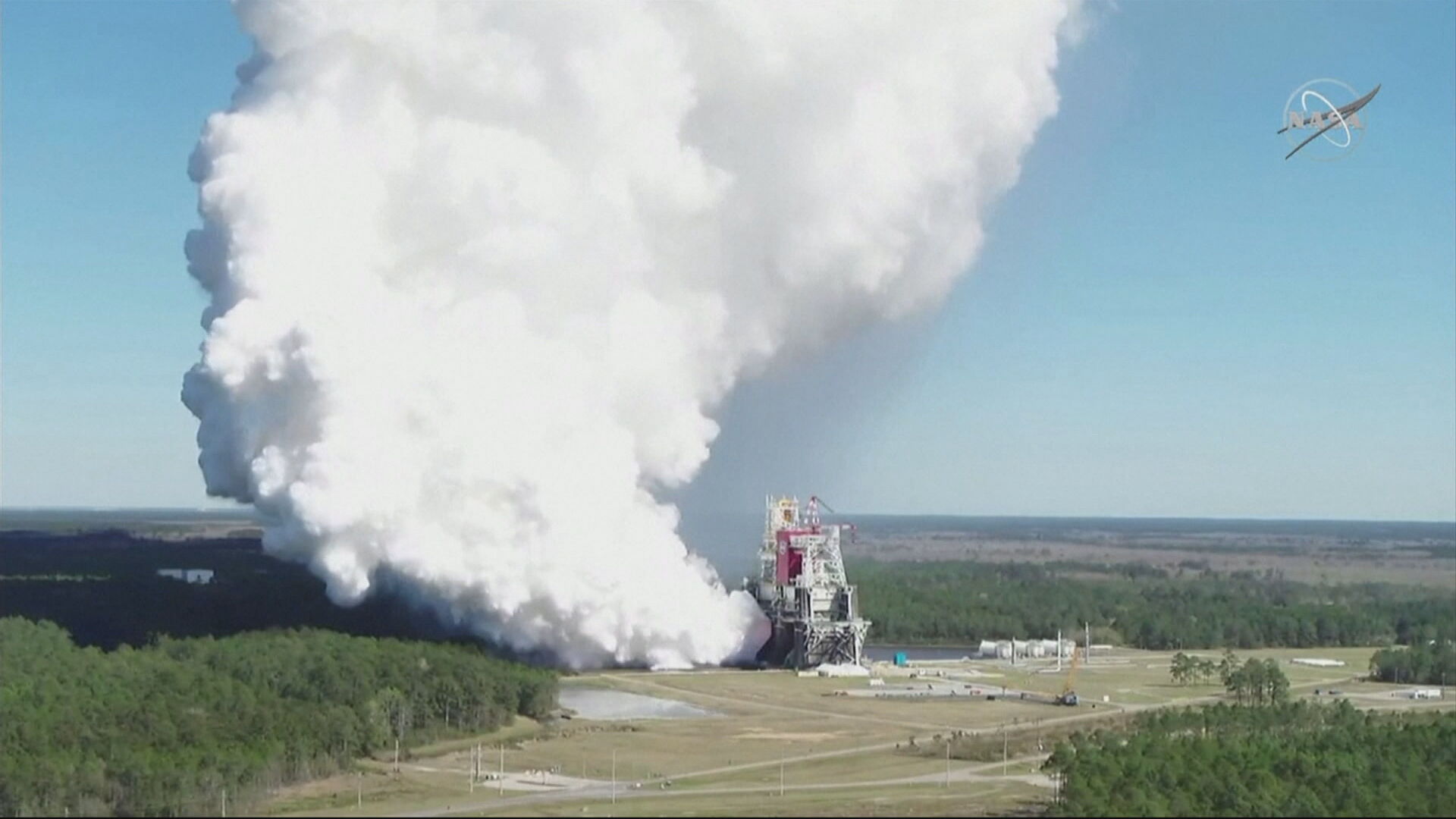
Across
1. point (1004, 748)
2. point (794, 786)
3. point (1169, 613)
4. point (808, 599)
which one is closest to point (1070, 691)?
point (808, 599)

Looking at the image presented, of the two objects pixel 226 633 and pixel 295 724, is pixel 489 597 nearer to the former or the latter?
pixel 226 633

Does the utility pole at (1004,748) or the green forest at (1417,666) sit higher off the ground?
the green forest at (1417,666)

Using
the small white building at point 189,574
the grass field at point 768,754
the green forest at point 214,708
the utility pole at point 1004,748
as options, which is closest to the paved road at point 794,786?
the grass field at point 768,754

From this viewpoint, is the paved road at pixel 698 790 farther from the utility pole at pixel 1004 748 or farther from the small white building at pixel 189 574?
the small white building at pixel 189 574

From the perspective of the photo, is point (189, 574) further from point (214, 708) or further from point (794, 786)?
point (794, 786)

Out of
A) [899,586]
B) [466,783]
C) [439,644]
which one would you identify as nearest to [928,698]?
[439,644]

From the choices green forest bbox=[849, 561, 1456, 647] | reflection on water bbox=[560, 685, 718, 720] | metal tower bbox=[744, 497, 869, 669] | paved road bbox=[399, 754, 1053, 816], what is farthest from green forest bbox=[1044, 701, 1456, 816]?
green forest bbox=[849, 561, 1456, 647]
